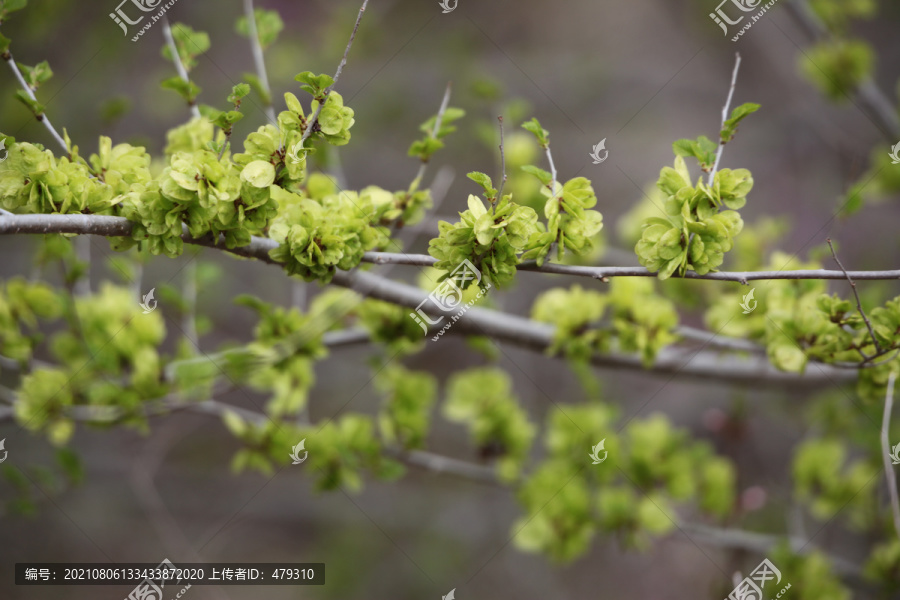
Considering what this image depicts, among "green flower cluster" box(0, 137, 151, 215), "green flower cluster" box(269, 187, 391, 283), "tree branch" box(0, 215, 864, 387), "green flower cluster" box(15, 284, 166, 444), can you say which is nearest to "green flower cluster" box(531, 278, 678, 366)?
"tree branch" box(0, 215, 864, 387)

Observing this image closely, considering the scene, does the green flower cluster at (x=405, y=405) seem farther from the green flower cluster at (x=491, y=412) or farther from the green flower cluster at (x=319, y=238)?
the green flower cluster at (x=319, y=238)

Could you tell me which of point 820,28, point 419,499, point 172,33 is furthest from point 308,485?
point 820,28

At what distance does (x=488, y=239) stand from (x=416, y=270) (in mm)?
3256

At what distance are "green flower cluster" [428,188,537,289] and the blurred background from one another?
2.32m

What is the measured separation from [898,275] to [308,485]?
3.68 m

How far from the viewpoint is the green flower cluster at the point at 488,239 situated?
1.06m

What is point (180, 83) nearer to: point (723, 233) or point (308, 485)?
point (723, 233)

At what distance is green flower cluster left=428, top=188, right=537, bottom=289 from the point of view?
1064 mm

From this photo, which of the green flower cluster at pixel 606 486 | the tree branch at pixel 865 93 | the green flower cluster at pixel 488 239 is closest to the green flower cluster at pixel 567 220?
the green flower cluster at pixel 488 239

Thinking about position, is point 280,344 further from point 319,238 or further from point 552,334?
point 552,334

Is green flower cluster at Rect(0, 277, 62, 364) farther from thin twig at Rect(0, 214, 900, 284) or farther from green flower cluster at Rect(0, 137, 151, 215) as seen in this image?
thin twig at Rect(0, 214, 900, 284)

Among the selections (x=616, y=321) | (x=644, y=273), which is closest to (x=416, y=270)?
(x=616, y=321)

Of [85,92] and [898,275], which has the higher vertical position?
[898,275]

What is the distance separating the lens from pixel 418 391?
202cm
